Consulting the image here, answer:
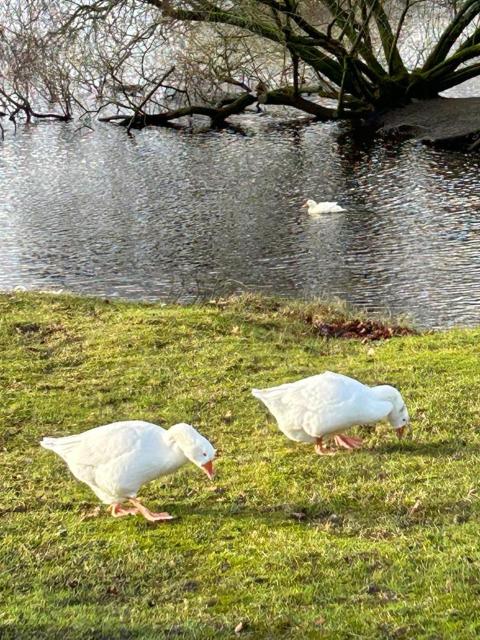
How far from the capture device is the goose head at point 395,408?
6840mm

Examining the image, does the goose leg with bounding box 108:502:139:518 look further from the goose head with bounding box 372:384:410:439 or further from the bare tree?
Result: the bare tree

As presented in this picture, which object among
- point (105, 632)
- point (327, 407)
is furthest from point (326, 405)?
point (105, 632)

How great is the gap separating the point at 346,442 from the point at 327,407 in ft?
2.01

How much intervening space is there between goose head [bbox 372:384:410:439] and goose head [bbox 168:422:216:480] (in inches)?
65.7

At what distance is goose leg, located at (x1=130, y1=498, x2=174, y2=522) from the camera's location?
19.1 feet

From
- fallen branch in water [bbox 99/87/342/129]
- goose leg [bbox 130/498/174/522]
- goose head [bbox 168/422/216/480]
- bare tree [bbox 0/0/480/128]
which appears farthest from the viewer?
fallen branch in water [bbox 99/87/342/129]

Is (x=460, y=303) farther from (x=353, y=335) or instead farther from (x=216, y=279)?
(x=216, y=279)

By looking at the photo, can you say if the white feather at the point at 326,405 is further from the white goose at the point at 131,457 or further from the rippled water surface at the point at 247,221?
the rippled water surface at the point at 247,221

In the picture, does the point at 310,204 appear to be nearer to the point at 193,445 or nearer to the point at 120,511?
the point at 120,511

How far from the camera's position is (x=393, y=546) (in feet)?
16.6

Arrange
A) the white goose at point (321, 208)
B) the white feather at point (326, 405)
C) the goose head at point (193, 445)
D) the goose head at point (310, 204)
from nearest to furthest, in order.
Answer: the goose head at point (193, 445), the white feather at point (326, 405), the white goose at point (321, 208), the goose head at point (310, 204)

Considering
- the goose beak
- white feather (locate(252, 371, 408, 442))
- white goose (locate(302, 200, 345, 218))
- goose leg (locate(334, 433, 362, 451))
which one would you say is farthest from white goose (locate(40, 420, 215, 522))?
white goose (locate(302, 200, 345, 218))

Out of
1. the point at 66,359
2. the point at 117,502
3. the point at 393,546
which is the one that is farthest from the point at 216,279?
the point at 393,546

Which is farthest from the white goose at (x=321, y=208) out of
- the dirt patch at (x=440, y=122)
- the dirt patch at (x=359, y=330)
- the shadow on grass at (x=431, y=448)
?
the shadow on grass at (x=431, y=448)
